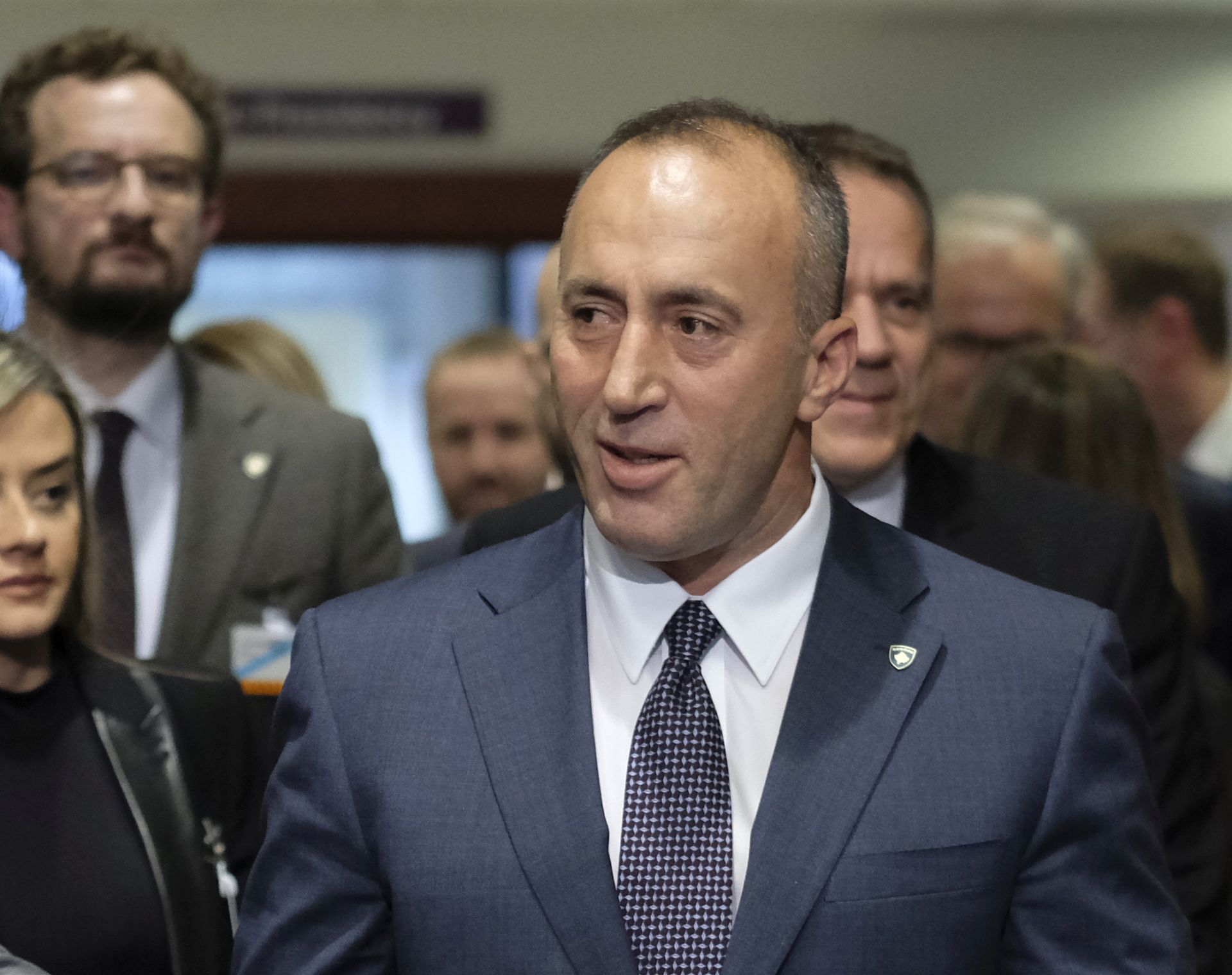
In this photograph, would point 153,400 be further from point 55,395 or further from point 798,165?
point 798,165

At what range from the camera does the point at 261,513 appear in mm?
2668

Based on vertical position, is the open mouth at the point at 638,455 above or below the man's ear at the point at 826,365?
below

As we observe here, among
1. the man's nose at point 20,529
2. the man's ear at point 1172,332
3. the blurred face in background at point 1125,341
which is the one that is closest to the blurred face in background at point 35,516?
the man's nose at point 20,529

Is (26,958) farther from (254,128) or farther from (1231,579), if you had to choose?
(254,128)

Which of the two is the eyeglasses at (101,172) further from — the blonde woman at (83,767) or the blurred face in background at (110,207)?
the blonde woman at (83,767)

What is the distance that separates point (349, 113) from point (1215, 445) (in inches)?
134

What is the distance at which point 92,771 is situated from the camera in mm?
2041

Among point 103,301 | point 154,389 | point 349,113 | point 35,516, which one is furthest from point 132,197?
point 349,113

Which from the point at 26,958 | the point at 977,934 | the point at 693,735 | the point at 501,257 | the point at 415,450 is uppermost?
the point at 693,735

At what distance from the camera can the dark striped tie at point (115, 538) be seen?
2.53 m

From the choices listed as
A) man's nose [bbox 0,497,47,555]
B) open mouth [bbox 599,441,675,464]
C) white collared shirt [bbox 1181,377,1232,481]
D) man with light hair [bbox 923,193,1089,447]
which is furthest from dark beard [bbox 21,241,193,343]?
white collared shirt [bbox 1181,377,1232,481]

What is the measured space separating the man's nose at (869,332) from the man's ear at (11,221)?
1335mm

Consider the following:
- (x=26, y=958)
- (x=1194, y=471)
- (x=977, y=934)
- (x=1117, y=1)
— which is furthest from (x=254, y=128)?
(x=977, y=934)

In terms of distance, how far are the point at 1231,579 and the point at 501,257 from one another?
375 centimetres
